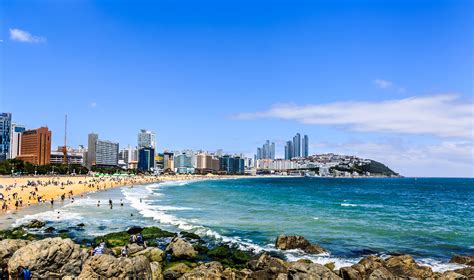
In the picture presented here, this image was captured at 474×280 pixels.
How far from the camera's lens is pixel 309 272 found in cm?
1747

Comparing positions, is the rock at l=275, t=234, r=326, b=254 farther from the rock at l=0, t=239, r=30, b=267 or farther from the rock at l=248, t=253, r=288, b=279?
the rock at l=0, t=239, r=30, b=267

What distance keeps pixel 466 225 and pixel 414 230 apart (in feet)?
33.7

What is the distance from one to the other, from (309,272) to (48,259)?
1115cm

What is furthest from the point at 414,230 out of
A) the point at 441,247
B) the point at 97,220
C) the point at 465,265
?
the point at 97,220

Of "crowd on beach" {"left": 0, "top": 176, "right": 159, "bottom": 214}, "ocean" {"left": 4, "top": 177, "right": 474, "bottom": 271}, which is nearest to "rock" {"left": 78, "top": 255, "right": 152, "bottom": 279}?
"ocean" {"left": 4, "top": 177, "right": 474, "bottom": 271}

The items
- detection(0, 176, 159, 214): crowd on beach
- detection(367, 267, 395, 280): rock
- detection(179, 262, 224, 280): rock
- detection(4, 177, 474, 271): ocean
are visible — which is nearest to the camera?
detection(179, 262, 224, 280): rock

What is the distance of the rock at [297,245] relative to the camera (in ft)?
87.3

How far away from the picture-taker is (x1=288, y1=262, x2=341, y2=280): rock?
17234mm

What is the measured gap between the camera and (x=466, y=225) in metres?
44.1

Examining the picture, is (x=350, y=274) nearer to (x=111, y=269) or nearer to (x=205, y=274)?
(x=205, y=274)

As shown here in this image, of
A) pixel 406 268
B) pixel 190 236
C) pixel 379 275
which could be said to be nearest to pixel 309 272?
pixel 379 275

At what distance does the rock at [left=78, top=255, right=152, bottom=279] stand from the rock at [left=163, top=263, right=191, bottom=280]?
3.71m

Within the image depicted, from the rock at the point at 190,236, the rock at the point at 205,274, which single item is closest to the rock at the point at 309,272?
the rock at the point at 205,274

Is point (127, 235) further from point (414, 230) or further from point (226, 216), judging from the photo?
point (414, 230)
